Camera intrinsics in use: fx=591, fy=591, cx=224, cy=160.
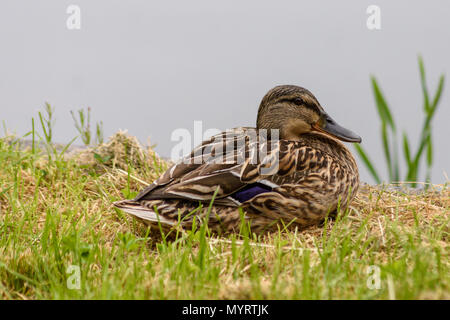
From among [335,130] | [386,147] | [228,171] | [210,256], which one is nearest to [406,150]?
[386,147]

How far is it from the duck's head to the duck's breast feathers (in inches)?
9.2

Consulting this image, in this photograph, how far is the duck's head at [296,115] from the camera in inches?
172

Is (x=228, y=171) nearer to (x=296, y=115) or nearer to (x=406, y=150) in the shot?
(x=296, y=115)

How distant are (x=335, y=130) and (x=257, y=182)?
2.90ft

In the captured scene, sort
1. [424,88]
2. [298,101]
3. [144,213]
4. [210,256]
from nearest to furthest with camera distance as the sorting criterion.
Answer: [210,256], [144,213], [298,101], [424,88]

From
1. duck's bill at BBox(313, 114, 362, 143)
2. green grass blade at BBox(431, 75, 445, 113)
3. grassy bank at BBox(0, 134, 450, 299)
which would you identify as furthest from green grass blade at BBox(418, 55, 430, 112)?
duck's bill at BBox(313, 114, 362, 143)

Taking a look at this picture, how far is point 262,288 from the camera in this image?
2580mm

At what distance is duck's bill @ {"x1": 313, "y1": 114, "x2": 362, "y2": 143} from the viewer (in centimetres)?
436

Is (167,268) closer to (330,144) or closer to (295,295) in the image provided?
(295,295)

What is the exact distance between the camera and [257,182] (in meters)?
3.87

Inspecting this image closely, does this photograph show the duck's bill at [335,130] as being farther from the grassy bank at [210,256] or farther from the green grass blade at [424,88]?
the green grass blade at [424,88]

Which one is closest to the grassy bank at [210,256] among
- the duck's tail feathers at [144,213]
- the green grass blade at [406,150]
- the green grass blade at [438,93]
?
the duck's tail feathers at [144,213]
